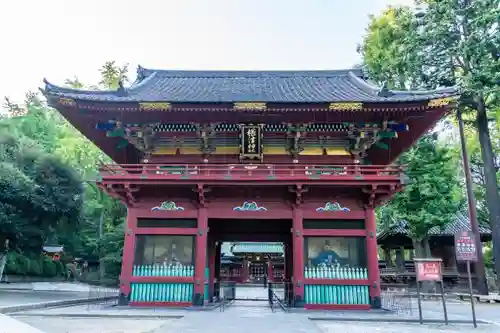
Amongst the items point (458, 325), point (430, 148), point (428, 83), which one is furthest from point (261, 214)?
point (428, 83)

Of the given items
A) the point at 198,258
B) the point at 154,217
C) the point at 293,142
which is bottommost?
the point at 198,258

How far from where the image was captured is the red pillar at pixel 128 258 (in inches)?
535

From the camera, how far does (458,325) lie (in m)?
10.5

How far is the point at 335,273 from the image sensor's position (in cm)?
1369

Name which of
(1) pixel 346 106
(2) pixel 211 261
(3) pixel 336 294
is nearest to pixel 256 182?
(1) pixel 346 106

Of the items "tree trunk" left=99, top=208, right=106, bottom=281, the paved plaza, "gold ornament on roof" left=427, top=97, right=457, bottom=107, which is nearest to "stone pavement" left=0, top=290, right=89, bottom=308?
the paved plaza

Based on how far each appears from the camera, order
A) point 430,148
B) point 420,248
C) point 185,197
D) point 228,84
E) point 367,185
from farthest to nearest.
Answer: point 420,248
point 430,148
point 228,84
point 185,197
point 367,185

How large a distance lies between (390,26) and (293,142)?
15504 millimetres

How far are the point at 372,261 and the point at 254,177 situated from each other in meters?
5.05

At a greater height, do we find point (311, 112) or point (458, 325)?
point (311, 112)

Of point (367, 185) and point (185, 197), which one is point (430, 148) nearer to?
point (367, 185)

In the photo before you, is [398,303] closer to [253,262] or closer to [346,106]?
[346,106]

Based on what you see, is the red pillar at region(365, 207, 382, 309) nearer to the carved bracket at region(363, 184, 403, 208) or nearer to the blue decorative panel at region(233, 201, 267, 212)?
the carved bracket at region(363, 184, 403, 208)

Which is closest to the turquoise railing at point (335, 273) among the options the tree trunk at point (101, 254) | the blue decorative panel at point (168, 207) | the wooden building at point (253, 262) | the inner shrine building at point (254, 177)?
the inner shrine building at point (254, 177)
